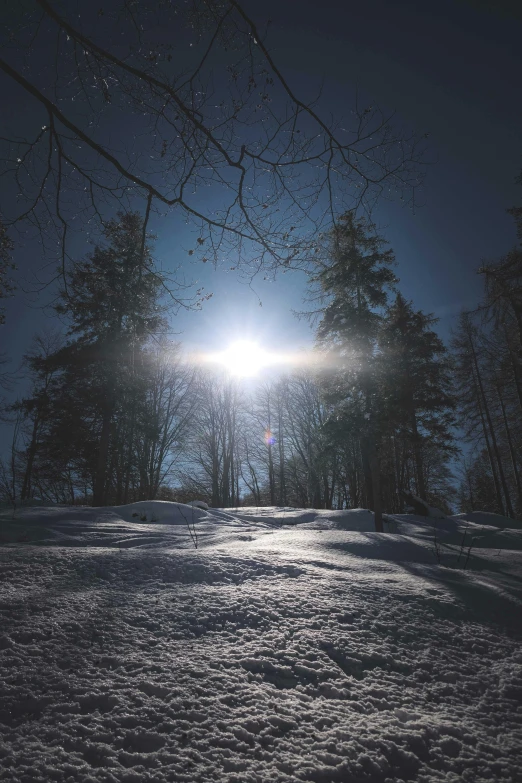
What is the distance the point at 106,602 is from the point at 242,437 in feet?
75.2

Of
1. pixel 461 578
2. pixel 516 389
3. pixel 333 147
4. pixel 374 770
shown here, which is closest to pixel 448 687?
pixel 374 770

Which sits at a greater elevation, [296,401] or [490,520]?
[296,401]

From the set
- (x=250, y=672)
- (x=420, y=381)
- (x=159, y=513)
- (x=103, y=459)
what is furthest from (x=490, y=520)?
(x=103, y=459)

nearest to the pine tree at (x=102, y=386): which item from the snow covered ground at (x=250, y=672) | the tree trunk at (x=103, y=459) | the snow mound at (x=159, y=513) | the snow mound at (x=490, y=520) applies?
the tree trunk at (x=103, y=459)

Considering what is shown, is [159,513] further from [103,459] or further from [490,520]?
[490,520]

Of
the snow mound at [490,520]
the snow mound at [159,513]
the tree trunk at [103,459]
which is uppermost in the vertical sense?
the tree trunk at [103,459]

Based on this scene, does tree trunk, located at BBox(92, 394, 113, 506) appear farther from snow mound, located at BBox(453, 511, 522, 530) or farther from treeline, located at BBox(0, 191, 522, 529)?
snow mound, located at BBox(453, 511, 522, 530)

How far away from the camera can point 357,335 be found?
11.1 metres

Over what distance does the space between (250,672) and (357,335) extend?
10.6 metres

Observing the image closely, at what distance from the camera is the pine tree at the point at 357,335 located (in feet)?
35.0

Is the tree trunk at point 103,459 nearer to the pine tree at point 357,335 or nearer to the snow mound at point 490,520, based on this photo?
the pine tree at point 357,335

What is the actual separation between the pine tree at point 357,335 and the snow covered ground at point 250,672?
809 centimetres

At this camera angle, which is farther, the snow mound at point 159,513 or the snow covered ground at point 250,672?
the snow mound at point 159,513

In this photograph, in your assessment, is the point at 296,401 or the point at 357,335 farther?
the point at 296,401
